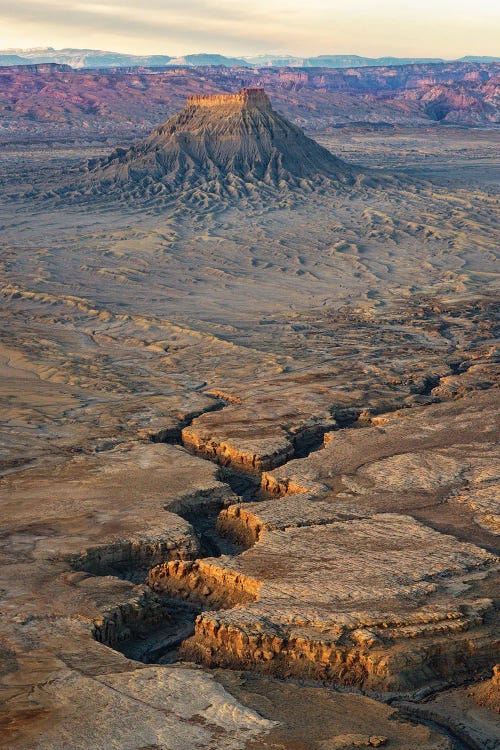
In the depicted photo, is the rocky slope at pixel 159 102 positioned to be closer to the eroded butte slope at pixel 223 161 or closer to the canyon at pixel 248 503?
the eroded butte slope at pixel 223 161

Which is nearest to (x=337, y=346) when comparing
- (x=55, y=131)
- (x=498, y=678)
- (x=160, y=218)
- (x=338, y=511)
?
(x=338, y=511)

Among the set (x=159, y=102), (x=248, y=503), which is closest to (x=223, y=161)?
(x=248, y=503)

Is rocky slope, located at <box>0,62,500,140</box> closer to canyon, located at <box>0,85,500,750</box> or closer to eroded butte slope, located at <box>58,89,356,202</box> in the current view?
eroded butte slope, located at <box>58,89,356,202</box>

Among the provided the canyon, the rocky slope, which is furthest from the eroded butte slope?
the rocky slope

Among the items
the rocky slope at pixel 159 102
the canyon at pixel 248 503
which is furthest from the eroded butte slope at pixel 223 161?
the rocky slope at pixel 159 102

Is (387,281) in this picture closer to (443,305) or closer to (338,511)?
(443,305)

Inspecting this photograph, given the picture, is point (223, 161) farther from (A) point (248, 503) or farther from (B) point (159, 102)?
(B) point (159, 102)
